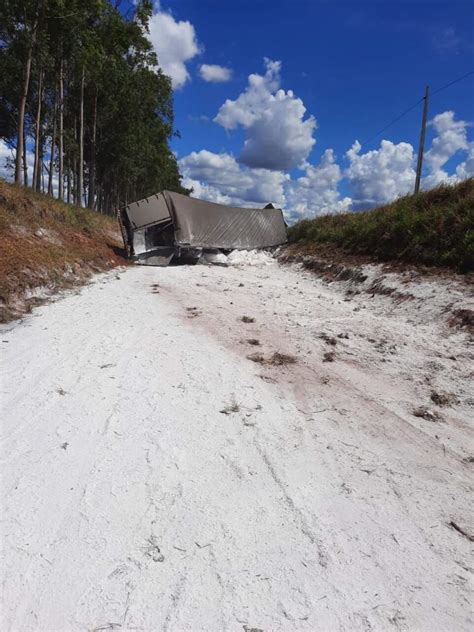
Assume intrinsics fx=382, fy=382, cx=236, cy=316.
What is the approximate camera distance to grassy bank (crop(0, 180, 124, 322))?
7.93 meters

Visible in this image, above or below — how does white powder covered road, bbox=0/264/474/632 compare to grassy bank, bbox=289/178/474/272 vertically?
below

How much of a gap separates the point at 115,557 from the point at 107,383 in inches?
96.6

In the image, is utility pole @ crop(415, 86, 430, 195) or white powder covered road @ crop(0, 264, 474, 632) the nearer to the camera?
white powder covered road @ crop(0, 264, 474, 632)

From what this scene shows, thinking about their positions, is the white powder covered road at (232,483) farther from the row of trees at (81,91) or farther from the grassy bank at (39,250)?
the row of trees at (81,91)

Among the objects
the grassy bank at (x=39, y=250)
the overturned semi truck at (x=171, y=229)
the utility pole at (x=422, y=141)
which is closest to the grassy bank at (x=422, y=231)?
the utility pole at (x=422, y=141)

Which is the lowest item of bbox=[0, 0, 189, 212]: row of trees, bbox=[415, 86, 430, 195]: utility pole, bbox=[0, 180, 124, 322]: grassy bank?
bbox=[0, 180, 124, 322]: grassy bank

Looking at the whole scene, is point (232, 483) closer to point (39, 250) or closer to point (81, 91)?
point (39, 250)

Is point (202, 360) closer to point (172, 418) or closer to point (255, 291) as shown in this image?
point (172, 418)

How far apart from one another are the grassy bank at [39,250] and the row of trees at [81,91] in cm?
279

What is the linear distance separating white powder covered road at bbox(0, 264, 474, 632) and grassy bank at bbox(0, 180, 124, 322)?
238 centimetres

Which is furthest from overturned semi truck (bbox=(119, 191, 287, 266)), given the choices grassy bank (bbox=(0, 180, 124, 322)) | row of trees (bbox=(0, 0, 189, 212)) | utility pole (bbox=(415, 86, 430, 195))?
utility pole (bbox=(415, 86, 430, 195))

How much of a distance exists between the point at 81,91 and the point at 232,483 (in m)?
25.1

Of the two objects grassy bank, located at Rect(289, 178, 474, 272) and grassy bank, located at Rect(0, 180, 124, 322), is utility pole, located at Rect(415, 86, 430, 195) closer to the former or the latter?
grassy bank, located at Rect(289, 178, 474, 272)

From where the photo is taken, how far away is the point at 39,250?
10156 millimetres
